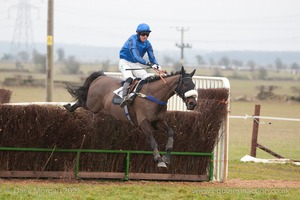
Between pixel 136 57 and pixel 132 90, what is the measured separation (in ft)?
2.13

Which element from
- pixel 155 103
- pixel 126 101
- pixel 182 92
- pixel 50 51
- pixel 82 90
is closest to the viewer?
pixel 182 92

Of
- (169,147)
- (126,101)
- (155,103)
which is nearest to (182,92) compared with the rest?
(155,103)

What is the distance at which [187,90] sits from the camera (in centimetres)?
1212

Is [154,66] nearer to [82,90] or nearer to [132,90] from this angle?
[132,90]

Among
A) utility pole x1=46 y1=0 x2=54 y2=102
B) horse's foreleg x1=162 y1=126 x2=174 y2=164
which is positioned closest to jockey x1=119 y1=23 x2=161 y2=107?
horse's foreleg x1=162 y1=126 x2=174 y2=164

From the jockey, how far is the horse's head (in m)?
0.67

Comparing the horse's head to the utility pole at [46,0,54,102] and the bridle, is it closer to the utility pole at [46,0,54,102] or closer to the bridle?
the bridle

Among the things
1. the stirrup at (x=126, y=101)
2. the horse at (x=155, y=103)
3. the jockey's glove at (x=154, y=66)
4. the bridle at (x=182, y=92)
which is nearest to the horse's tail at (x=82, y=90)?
the horse at (x=155, y=103)

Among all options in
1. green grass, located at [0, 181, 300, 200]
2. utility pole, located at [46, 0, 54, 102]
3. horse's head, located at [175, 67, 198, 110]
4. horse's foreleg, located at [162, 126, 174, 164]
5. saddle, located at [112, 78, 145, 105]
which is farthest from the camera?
utility pole, located at [46, 0, 54, 102]

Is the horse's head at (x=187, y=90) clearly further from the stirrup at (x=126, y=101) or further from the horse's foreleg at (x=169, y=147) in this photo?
the stirrup at (x=126, y=101)

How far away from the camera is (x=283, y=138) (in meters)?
28.0

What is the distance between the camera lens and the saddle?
12894 mm

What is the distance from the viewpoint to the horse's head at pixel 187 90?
11.9m

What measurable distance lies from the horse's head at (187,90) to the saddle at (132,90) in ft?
2.87
